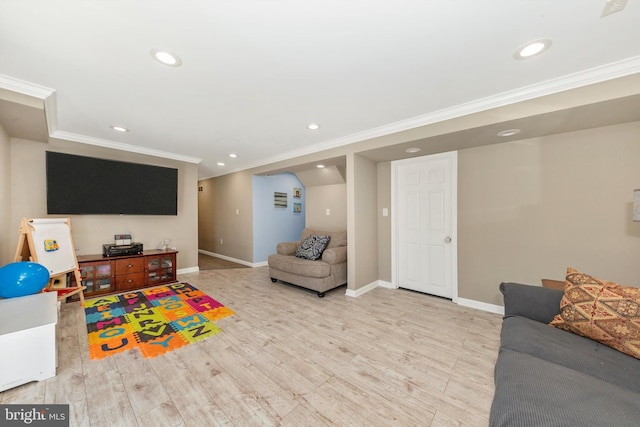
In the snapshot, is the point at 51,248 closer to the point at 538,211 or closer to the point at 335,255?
the point at 335,255

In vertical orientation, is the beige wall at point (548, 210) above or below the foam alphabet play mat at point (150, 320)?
above

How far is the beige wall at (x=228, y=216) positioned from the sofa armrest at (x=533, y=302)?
15.2 ft

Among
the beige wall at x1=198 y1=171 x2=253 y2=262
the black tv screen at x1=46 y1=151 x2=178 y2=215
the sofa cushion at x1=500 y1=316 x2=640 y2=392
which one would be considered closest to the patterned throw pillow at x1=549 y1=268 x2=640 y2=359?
the sofa cushion at x1=500 y1=316 x2=640 y2=392

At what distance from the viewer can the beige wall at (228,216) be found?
5.42 m

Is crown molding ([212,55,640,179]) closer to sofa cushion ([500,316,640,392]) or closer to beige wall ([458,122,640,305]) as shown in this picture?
beige wall ([458,122,640,305])

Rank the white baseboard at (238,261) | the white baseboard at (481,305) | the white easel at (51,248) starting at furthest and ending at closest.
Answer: the white baseboard at (238,261) < the white baseboard at (481,305) < the white easel at (51,248)

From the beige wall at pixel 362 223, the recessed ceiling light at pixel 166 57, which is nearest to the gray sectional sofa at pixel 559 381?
the beige wall at pixel 362 223

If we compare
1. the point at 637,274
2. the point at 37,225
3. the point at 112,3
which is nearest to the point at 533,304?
the point at 637,274

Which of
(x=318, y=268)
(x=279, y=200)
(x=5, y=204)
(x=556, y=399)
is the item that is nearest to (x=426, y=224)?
(x=318, y=268)

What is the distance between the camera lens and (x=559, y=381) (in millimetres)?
1049

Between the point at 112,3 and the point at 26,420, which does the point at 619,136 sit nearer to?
the point at 112,3

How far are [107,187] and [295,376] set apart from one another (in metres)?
3.97

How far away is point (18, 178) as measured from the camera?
308 centimetres

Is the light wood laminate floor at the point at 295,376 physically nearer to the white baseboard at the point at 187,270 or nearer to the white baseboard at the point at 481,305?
the white baseboard at the point at 481,305
